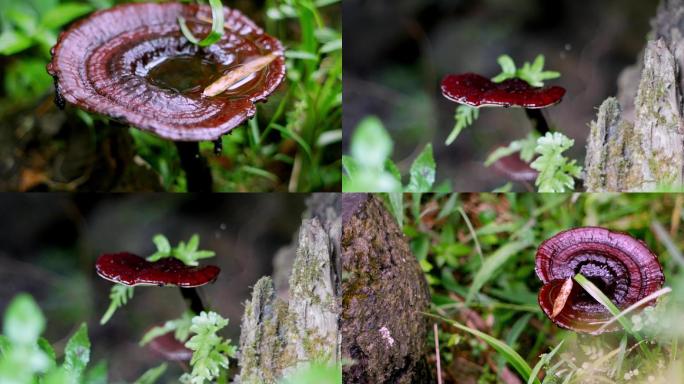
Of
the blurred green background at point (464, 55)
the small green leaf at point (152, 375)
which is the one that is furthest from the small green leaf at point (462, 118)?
the small green leaf at point (152, 375)

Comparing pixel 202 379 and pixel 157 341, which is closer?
pixel 202 379

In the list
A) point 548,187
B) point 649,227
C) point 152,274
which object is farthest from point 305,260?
point 649,227

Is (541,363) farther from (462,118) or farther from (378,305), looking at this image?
(462,118)

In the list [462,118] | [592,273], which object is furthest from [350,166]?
[592,273]

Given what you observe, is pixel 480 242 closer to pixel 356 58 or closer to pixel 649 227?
pixel 649 227

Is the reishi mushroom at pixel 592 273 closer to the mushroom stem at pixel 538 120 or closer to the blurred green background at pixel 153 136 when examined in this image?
the mushroom stem at pixel 538 120

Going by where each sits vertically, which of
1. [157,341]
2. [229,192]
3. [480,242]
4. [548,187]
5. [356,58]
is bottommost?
[157,341]
